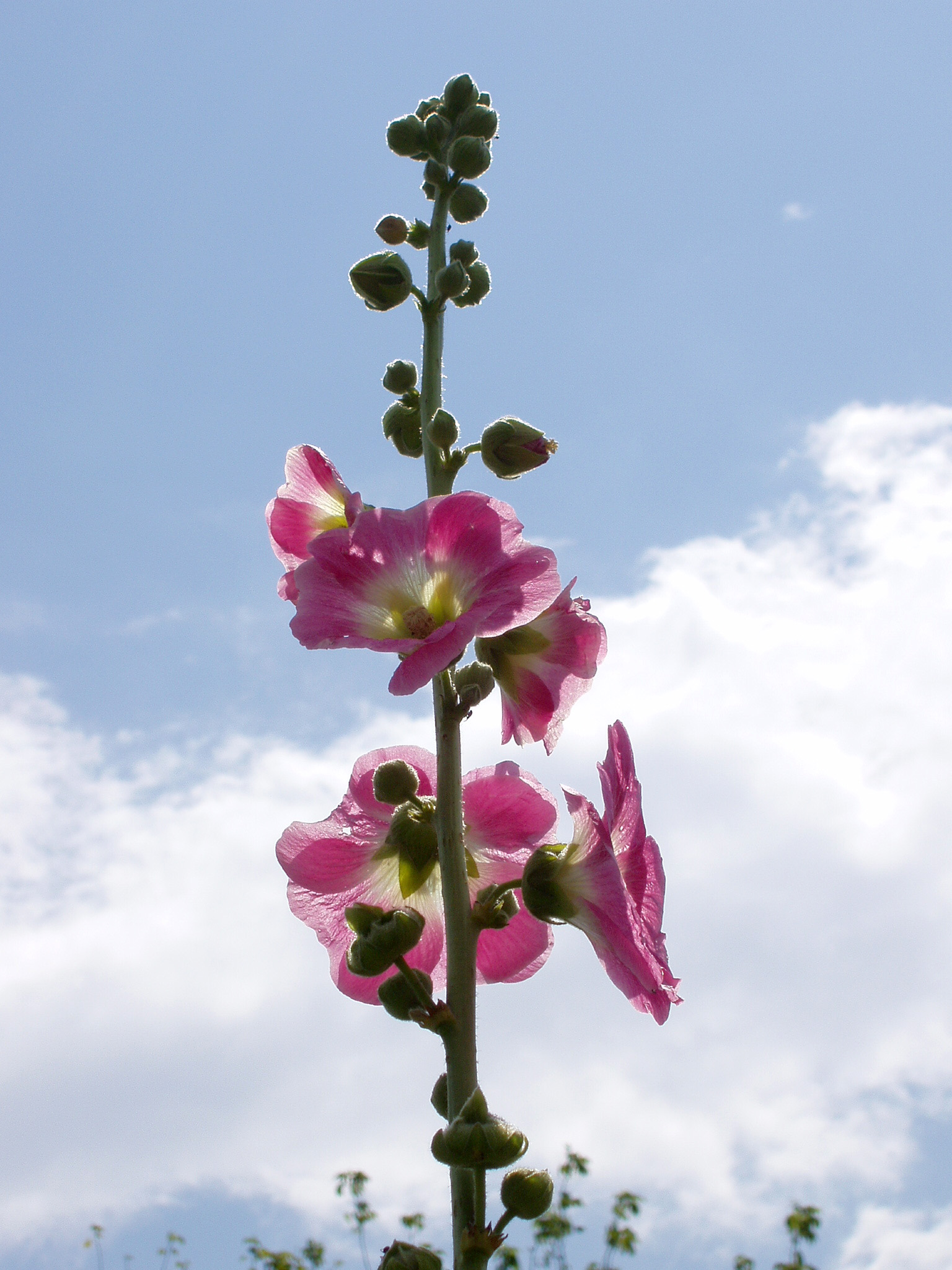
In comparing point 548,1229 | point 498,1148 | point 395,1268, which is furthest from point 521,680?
point 548,1229

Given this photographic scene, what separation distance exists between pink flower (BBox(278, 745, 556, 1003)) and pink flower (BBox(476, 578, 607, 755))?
6.0 inches

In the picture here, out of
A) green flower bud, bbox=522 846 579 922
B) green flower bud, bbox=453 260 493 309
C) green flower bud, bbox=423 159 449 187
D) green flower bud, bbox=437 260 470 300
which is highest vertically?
green flower bud, bbox=423 159 449 187

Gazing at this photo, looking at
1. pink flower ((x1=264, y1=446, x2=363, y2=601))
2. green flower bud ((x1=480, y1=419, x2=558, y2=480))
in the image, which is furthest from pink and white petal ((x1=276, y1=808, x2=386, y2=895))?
green flower bud ((x1=480, y1=419, x2=558, y2=480))

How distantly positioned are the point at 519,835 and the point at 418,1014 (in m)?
0.53

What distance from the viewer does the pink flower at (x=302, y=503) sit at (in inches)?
105

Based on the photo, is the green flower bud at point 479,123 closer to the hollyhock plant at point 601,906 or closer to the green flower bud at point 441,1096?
the hollyhock plant at point 601,906

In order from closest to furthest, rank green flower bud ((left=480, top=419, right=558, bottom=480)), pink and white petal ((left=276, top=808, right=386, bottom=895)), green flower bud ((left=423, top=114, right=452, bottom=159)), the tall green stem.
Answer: the tall green stem → pink and white petal ((left=276, top=808, right=386, bottom=895)) → green flower bud ((left=480, top=419, right=558, bottom=480)) → green flower bud ((left=423, top=114, right=452, bottom=159))

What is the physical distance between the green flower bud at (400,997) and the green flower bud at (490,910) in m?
0.17

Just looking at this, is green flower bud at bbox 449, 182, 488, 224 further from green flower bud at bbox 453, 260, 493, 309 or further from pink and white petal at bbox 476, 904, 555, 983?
pink and white petal at bbox 476, 904, 555, 983

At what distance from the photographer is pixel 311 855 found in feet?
7.91

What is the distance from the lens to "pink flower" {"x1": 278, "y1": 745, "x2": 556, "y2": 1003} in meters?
2.42

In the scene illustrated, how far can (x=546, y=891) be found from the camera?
7.27ft

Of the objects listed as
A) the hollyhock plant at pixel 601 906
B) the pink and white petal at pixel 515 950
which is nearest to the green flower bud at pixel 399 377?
the hollyhock plant at pixel 601 906

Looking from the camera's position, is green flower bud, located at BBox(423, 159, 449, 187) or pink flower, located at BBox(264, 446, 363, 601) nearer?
pink flower, located at BBox(264, 446, 363, 601)
